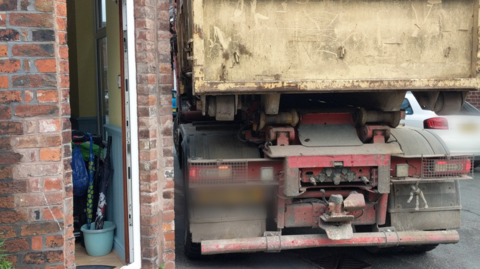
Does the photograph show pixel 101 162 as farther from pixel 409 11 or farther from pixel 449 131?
pixel 449 131

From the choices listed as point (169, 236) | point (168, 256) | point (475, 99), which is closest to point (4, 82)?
point (169, 236)

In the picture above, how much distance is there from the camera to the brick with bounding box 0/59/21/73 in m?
3.21

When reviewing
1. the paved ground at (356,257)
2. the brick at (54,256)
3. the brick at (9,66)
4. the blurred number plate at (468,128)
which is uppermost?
the brick at (9,66)

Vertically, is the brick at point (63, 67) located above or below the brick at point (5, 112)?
above

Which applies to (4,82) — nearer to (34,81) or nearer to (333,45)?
(34,81)

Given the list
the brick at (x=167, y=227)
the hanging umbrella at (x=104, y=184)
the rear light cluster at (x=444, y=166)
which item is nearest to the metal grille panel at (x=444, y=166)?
the rear light cluster at (x=444, y=166)

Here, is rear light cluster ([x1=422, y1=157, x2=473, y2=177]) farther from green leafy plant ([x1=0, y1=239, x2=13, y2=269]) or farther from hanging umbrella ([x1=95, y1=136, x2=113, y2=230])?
green leafy plant ([x1=0, y1=239, x2=13, y2=269])

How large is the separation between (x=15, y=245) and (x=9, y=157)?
0.55m

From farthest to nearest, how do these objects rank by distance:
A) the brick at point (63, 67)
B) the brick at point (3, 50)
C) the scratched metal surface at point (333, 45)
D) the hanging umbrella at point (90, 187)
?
the hanging umbrella at point (90, 187) → the scratched metal surface at point (333, 45) → the brick at point (63, 67) → the brick at point (3, 50)

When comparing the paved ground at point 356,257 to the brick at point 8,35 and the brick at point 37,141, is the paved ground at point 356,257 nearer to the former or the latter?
the brick at point 37,141

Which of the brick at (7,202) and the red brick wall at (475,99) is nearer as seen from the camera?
the brick at (7,202)

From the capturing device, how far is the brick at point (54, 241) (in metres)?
3.37

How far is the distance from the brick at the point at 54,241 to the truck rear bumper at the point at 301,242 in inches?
66.1

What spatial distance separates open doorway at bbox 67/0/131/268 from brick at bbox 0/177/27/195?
1.26 m
